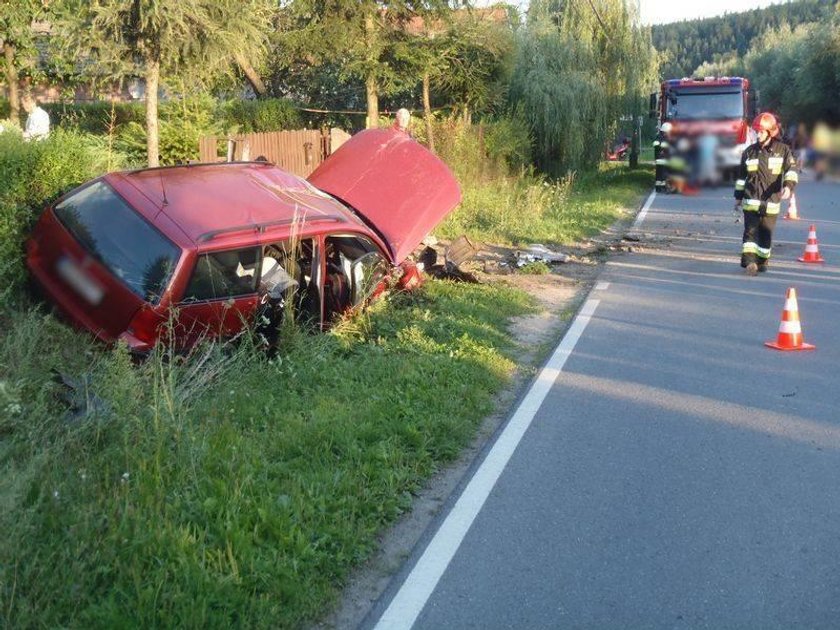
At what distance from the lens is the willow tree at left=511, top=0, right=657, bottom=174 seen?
2666cm

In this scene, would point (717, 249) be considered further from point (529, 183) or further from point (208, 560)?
point (208, 560)

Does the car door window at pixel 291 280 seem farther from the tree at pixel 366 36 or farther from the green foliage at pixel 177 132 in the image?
the tree at pixel 366 36

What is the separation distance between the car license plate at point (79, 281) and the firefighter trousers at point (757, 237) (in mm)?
8478

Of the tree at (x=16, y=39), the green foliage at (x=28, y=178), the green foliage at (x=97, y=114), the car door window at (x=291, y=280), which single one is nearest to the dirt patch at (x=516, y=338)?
the car door window at (x=291, y=280)

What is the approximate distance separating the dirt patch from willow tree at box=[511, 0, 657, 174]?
704 cm

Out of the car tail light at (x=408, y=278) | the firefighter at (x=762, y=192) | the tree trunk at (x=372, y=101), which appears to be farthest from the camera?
the tree trunk at (x=372, y=101)

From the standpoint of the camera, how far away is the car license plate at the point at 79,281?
7207 mm

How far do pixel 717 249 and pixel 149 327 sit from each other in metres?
11.0

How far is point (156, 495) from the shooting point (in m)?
4.78

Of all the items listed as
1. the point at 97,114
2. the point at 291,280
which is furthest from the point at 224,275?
the point at 97,114

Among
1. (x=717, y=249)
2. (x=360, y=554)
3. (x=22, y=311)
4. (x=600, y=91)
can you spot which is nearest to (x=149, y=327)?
(x=22, y=311)

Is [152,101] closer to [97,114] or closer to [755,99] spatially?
[755,99]

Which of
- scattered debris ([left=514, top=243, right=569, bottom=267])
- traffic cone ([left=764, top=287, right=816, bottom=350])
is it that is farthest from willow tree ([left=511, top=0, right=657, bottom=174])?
traffic cone ([left=764, top=287, right=816, bottom=350])

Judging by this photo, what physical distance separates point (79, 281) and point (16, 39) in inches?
441
